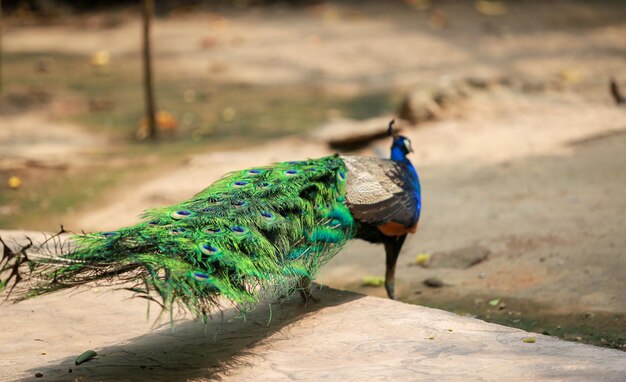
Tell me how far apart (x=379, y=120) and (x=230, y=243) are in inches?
293

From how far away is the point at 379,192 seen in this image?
20.4 feet

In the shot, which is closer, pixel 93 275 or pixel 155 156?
pixel 93 275

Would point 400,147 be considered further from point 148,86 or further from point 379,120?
point 148,86

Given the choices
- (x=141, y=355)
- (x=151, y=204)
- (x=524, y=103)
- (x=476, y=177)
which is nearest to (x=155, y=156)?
(x=151, y=204)

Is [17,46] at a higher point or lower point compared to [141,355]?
higher

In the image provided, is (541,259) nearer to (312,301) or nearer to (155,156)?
(312,301)

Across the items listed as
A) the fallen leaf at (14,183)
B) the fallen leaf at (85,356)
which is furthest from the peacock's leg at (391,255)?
the fallen leaf at (14,183)

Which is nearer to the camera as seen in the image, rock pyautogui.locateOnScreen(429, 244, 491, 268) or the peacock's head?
the peacock's head

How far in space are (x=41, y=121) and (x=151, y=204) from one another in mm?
4392

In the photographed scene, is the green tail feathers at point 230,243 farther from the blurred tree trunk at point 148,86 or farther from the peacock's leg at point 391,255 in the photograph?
the blurred tree trunk at point 148,86

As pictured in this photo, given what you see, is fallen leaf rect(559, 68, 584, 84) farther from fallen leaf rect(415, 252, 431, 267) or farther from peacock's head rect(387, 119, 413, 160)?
peacock's head rect(387, 119, 413, 160)

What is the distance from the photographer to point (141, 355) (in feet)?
17.2

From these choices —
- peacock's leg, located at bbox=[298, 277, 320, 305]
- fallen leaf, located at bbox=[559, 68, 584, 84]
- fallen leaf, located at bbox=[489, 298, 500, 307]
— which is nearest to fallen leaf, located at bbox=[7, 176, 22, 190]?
A: peacock's leg, located at bbox=[298, 277, 320, 305]

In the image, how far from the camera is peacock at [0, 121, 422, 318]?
4.39 meters
